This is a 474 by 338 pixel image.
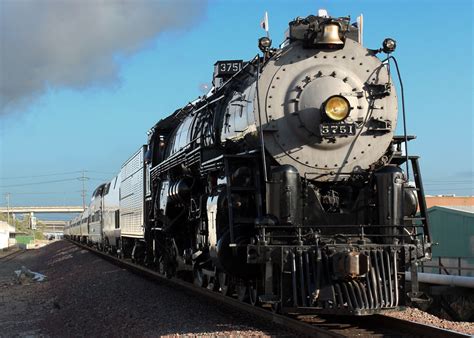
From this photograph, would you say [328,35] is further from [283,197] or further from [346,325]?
[346,325]

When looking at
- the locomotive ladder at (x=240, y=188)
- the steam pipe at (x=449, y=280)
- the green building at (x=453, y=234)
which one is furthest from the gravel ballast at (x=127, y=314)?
the green building at (x=453, y=234)

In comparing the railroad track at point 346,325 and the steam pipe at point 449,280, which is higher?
the railroad track at point 346,325

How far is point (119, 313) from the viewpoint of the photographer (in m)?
9.74

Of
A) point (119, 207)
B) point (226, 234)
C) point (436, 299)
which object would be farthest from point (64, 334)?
point (119, 207)

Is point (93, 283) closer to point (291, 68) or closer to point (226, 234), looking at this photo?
point (226, 234)

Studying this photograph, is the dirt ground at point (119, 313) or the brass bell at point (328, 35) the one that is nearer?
the dirt ground at point (119, 313)

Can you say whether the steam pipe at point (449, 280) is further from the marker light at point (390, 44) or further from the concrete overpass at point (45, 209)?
the concrete overpass at point (45, 209)

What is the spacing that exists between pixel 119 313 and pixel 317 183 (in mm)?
3940

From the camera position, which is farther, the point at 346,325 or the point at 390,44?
the point at 390,44

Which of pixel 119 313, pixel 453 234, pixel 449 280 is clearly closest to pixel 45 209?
pixel 453 234

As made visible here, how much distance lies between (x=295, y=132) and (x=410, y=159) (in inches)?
73.1

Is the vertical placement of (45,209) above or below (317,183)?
above

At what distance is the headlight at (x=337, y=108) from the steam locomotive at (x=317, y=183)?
1cm

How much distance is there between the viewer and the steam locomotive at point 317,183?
7.33m
